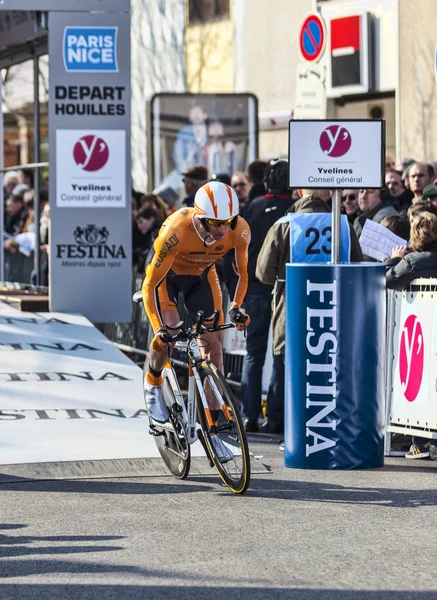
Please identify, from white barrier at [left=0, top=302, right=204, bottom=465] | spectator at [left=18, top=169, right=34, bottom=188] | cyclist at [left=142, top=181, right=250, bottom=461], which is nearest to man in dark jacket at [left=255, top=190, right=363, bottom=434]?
white barrier at [left=0, top=302, right=204, bottom=465]

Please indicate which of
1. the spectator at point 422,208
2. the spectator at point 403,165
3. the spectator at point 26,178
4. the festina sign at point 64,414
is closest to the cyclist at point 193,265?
the festina sign at point 64,414

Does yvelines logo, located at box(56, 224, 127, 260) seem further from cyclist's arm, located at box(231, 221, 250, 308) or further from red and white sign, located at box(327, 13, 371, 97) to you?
red and white sign, located at box(327, 13, 371, 97)

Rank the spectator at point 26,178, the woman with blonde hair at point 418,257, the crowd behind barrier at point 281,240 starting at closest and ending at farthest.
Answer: the woman with blonde hair at point 418,257 → the crowd behind barrier at point 281,240 → the spectator at point 26,178

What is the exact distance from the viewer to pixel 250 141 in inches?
810

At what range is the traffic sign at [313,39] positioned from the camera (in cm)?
1720

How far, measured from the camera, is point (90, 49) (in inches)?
573

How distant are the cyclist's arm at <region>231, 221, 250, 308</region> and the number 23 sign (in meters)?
1.40

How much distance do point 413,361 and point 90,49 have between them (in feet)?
19.2

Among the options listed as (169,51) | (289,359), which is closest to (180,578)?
(289,359)

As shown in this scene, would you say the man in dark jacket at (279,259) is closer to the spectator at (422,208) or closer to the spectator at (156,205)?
the spectator at (422,208)

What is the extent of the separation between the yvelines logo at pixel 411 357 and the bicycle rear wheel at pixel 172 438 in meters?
1.91

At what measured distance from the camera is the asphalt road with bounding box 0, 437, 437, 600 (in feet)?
20.7

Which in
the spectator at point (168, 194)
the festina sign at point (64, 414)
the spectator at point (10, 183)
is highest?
the spectator at point (10, 183)

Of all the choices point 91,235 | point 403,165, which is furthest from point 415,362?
point 403,165
